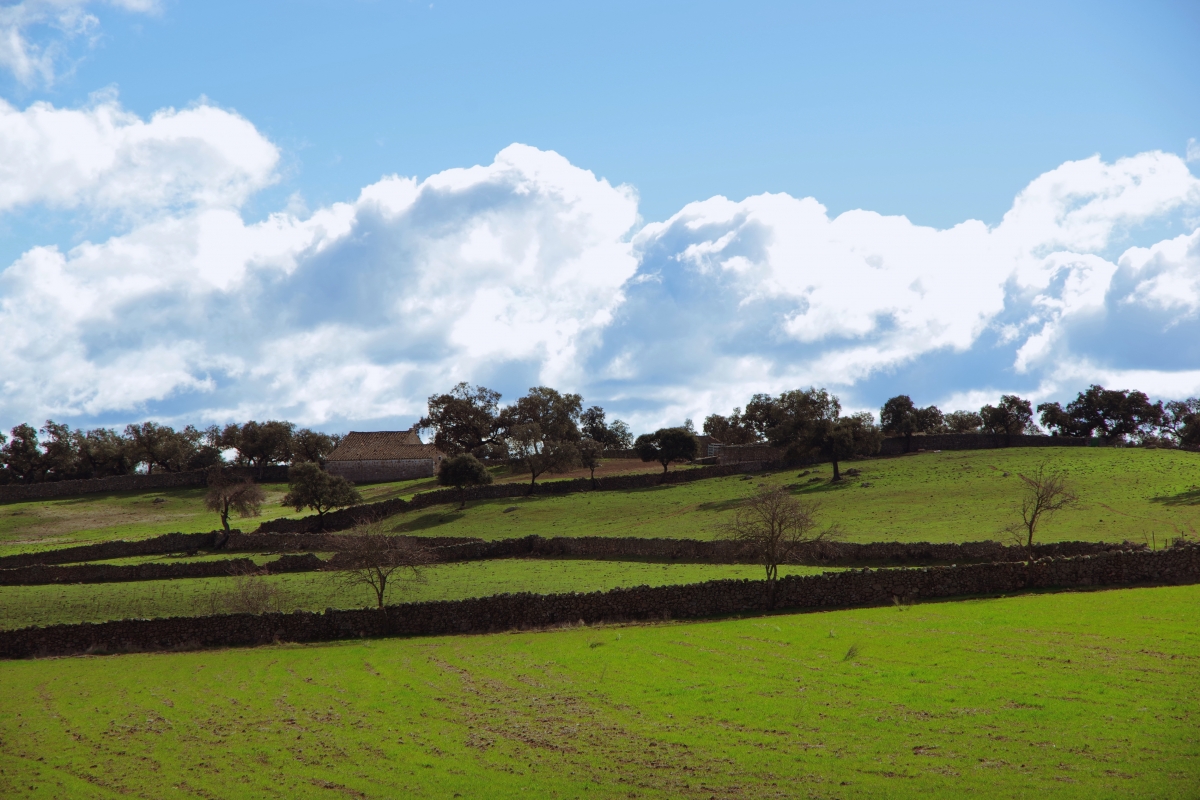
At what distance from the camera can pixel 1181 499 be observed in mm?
56688

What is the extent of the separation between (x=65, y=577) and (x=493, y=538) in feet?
90.5

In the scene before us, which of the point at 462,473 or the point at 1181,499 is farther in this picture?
the point at 462,473

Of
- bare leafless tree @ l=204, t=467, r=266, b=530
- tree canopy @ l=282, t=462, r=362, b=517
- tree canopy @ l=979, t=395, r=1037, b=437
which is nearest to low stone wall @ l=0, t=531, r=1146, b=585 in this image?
bare leafless tree @ l=204, t=467, r=266, b=530

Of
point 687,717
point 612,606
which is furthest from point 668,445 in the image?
point 687,717

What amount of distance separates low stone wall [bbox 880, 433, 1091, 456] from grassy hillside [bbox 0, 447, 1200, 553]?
22.2 feet

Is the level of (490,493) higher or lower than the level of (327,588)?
higher

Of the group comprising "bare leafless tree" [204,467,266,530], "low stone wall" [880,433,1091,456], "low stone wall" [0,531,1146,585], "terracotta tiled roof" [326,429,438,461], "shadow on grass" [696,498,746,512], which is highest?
"terracotta tiled roof" [326,429,438,461]

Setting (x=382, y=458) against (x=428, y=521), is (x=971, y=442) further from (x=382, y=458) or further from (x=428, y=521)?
(x=382, y=458)

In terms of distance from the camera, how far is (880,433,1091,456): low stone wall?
9419 cm

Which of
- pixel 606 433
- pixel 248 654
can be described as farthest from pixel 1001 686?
pixel 606 433

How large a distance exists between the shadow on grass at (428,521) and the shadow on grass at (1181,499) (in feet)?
164

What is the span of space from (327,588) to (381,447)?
216 ft

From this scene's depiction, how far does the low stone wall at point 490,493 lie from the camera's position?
75.2 m

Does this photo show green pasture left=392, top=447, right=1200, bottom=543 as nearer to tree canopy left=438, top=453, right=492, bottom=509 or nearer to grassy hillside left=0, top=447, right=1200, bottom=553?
grassy hillside left=0, top=447, right=1200, bottom=553
